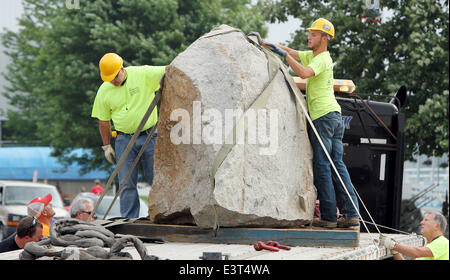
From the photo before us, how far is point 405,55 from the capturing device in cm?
1600

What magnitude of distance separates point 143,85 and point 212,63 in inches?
47.9

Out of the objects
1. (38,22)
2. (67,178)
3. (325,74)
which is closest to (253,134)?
(325,74)

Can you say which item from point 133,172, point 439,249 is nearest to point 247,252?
point 439,249

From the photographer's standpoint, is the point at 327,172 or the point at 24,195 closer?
the point at 327,172

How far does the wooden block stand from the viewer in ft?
17.4

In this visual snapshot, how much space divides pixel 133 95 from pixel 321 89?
1.83 metres

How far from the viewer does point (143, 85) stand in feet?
22.3

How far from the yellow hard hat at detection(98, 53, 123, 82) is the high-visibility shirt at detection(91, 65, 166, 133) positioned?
0.72 ft

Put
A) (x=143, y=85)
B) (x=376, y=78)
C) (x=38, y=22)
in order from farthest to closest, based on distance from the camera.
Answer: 1. (x=38, y=22)
2. (x=376, y=78)
3. (x=143, y=85)

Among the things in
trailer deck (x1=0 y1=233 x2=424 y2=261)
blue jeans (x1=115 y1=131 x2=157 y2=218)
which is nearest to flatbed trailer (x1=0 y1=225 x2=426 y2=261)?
Answer: trailer deck (x1=0 y1=233 x2=424 y2=261)

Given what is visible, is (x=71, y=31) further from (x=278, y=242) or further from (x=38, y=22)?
(x=278, y=242)

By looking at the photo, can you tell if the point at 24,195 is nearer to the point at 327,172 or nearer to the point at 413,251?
the point at 327,172

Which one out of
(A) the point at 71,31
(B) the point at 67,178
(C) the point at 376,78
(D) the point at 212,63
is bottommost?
(B) the point at 67,178
